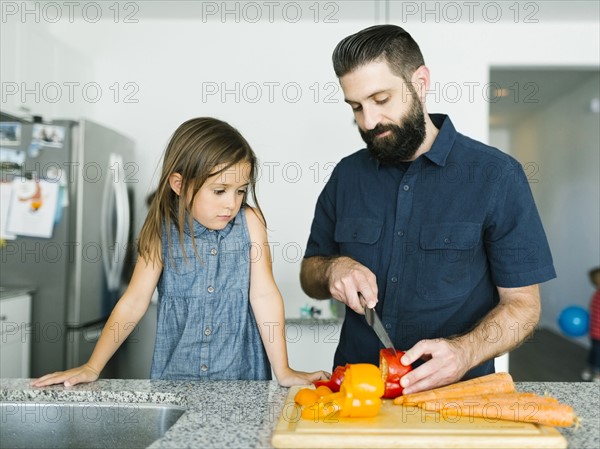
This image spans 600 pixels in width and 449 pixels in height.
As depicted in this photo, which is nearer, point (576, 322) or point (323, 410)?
point (323, 410)

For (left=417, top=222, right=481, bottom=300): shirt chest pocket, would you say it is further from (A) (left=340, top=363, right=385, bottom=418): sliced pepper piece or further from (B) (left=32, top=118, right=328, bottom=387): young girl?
(A) (left=340, top=363, right=385, bottom=418): sliced pepper piece

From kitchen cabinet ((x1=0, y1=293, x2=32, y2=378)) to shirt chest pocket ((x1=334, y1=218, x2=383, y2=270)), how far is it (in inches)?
76.9

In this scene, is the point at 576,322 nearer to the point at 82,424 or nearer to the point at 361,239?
the point at 361,239

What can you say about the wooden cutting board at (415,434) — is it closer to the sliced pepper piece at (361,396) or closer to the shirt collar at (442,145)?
the sliced pepper piece at (361,396)

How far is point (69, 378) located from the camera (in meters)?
1.38

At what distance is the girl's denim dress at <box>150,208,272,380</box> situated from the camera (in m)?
1.63

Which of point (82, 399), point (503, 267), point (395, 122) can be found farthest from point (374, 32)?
point (82, 399)

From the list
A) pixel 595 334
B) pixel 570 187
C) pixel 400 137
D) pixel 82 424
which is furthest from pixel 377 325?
pixel 570 187

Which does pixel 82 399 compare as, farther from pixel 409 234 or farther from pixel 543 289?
pixel 543 289

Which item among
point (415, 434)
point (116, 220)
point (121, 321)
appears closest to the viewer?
point (415, 434)

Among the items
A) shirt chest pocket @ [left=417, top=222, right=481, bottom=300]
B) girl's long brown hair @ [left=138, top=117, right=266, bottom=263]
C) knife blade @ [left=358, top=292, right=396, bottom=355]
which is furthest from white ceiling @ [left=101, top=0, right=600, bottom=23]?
knife blade @ [left=358, top=292, right=396, bottom=355]

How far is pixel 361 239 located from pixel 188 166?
0.50m

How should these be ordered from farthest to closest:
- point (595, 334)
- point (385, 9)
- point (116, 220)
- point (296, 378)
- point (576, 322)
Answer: point (576, 322) → point (595, 334) → point (385, 9) → point (116, 220) → point (296, 378)

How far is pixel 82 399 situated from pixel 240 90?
3.10 m
